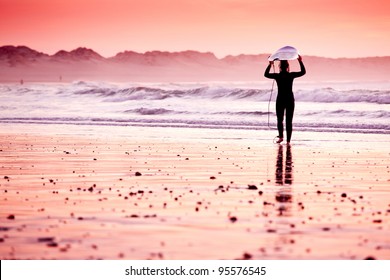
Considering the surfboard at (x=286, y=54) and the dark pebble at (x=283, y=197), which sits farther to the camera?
the surfboard at (x=286, y=54)

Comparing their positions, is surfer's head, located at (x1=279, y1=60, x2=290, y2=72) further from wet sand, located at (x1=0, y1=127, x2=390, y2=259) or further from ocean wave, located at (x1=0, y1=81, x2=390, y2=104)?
ocean wave, located at (x1=0, y1=81, x2=390, y2=104)

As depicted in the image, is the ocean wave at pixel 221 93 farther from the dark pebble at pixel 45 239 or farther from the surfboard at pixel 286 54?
the dark pebble at pixel 45 239

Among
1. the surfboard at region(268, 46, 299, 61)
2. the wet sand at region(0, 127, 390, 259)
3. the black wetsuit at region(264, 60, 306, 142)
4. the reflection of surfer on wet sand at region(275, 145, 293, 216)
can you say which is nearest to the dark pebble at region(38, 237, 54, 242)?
the wet sand at region(0, 127, 390, 259)

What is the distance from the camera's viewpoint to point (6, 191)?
13.9m

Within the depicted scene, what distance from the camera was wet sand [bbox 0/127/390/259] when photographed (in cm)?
953

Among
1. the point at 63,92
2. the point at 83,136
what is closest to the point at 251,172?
the point at 83,136

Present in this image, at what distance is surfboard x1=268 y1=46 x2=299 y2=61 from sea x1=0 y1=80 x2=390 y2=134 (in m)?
1.57

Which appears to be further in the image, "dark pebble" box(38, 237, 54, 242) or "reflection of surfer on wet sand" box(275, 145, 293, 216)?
"reflection of surfer on wet sand" box(275, 145, 293, 216)

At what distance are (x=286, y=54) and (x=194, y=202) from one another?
41.6 feet

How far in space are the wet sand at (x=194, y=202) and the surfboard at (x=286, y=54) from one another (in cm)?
272

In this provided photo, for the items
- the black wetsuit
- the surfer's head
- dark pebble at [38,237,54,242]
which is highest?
the surfer's head

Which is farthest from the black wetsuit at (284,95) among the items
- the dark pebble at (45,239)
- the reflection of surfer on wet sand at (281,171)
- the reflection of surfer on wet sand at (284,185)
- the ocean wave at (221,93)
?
the ocean wave at (221,93)

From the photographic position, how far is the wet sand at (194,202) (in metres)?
9.53

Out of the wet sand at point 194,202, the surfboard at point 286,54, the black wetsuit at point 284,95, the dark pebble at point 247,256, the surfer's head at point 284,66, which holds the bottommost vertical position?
the dark pebble at point 247,256
